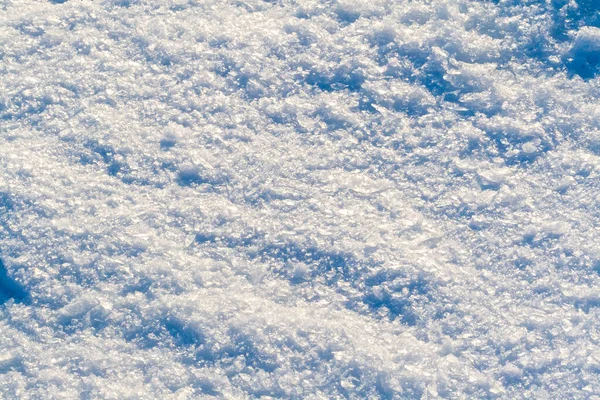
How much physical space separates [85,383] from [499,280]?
1296mm

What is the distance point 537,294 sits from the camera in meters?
1.90

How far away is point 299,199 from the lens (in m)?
2.02

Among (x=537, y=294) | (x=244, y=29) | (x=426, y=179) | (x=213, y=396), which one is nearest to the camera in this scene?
(x=213, y=396)

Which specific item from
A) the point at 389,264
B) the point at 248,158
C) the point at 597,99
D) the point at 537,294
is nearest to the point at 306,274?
the point at 389,264

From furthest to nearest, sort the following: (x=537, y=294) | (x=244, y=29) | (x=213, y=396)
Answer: (x=244, y=29)
(x=537, y=294)
(x=213, y=396)

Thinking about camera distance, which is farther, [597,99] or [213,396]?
[597,99]

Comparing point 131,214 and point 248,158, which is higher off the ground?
point 248,158

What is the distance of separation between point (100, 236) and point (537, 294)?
4.59 ft

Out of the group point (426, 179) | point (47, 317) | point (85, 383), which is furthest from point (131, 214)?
point (426, 179)

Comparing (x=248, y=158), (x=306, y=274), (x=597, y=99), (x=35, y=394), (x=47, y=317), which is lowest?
(x=35, y=394)

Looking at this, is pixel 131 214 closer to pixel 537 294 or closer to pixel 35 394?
pixel 35 394

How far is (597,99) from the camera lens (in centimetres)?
217

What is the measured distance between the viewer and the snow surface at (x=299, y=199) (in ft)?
5.97

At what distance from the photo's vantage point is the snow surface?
1.82 meters
